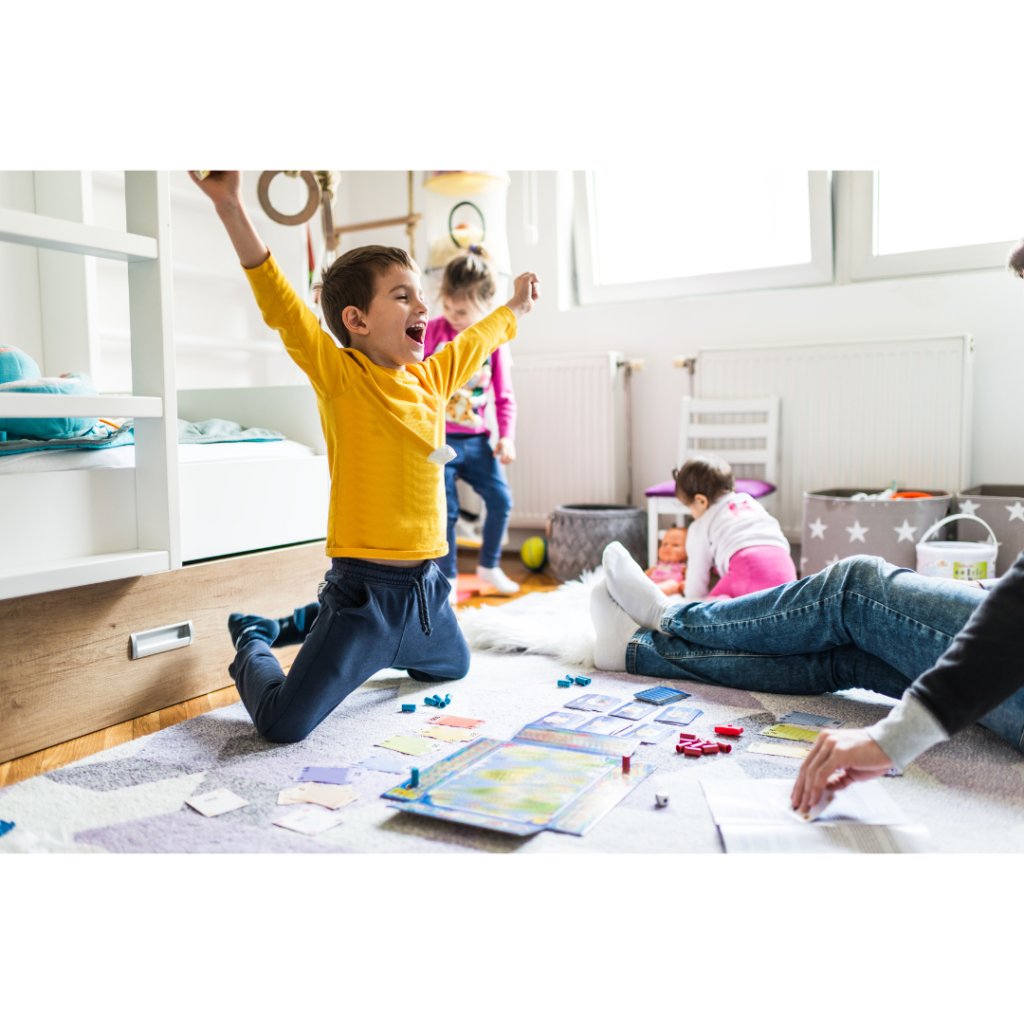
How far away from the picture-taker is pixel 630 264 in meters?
3.31

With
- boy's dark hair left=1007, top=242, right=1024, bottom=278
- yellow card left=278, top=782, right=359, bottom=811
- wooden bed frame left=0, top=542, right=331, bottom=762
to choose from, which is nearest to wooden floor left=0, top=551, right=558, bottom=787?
wooden bed frame left=0, top=542, right=331, bottom=762

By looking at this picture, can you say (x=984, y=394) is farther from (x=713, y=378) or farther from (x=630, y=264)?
(x=630, y=264)

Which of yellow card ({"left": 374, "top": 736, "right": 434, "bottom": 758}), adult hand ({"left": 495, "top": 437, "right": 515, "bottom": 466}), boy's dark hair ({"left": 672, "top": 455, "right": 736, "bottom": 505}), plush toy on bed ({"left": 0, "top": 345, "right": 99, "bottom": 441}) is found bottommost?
yellow card ({"left": 374, "top": 736, "right": 434, "bottom": 758})

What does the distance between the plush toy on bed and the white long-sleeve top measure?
133 cm

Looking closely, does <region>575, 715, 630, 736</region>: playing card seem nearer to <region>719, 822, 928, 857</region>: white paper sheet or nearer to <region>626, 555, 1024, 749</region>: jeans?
<region>626, 555, 1024, 749</region>: jeans

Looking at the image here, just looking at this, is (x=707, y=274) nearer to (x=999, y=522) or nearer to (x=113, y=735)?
(x=999, y=522)

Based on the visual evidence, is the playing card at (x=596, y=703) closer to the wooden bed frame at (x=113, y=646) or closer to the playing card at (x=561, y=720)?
the playing card at (x=561, y=720)

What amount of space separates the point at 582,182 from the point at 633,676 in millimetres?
2218

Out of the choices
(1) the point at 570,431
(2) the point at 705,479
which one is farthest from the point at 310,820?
(1) the point at 570,431

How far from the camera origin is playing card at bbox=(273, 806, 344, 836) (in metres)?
1.01

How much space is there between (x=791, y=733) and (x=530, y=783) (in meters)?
0.43

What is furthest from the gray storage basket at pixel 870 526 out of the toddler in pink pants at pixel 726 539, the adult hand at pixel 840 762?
the adult hand at pixel 840 762

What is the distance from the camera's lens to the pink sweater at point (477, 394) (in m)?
2.52
